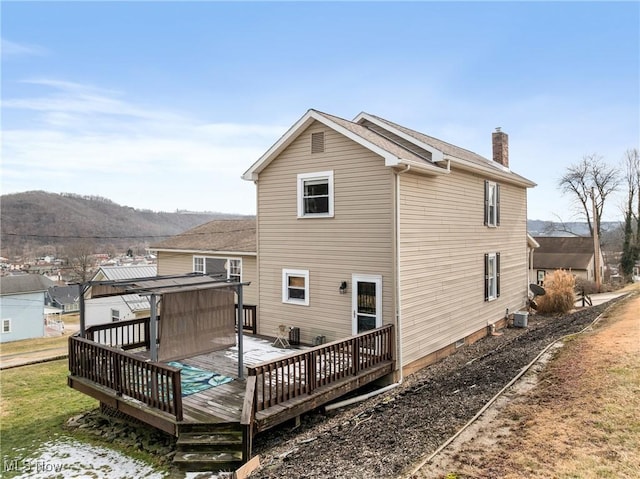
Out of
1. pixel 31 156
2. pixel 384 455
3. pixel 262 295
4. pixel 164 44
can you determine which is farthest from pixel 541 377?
pixel 31 156

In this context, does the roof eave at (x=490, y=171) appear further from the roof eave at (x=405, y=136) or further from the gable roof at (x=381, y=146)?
the roof eave at (x=405, y=136)

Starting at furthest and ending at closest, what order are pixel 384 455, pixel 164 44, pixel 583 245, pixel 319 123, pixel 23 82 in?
1. pixel 583 245
2. pixel 23 82
3. pixel 164 44
4. pixel 319 123
5. pixel 384 455

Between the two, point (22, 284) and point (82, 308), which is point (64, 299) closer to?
point (22, 284)

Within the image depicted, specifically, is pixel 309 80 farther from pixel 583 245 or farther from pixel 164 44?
pixel 583 245

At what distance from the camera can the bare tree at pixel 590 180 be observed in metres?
40.5

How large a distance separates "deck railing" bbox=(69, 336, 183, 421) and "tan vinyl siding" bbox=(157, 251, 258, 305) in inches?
269

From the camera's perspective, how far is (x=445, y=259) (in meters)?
11.5

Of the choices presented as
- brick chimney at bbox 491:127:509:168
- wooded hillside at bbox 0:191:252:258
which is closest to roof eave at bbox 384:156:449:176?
brick chimney at bbox 491:127:509:168

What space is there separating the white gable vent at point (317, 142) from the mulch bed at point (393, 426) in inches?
252

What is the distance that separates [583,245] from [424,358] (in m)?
37.1

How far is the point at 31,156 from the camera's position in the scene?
31.9 m

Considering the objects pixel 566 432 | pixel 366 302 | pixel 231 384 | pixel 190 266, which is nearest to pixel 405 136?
pixel 366 302

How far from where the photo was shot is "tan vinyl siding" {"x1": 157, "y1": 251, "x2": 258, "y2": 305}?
15.3 m

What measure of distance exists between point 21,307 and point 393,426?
133 ft
